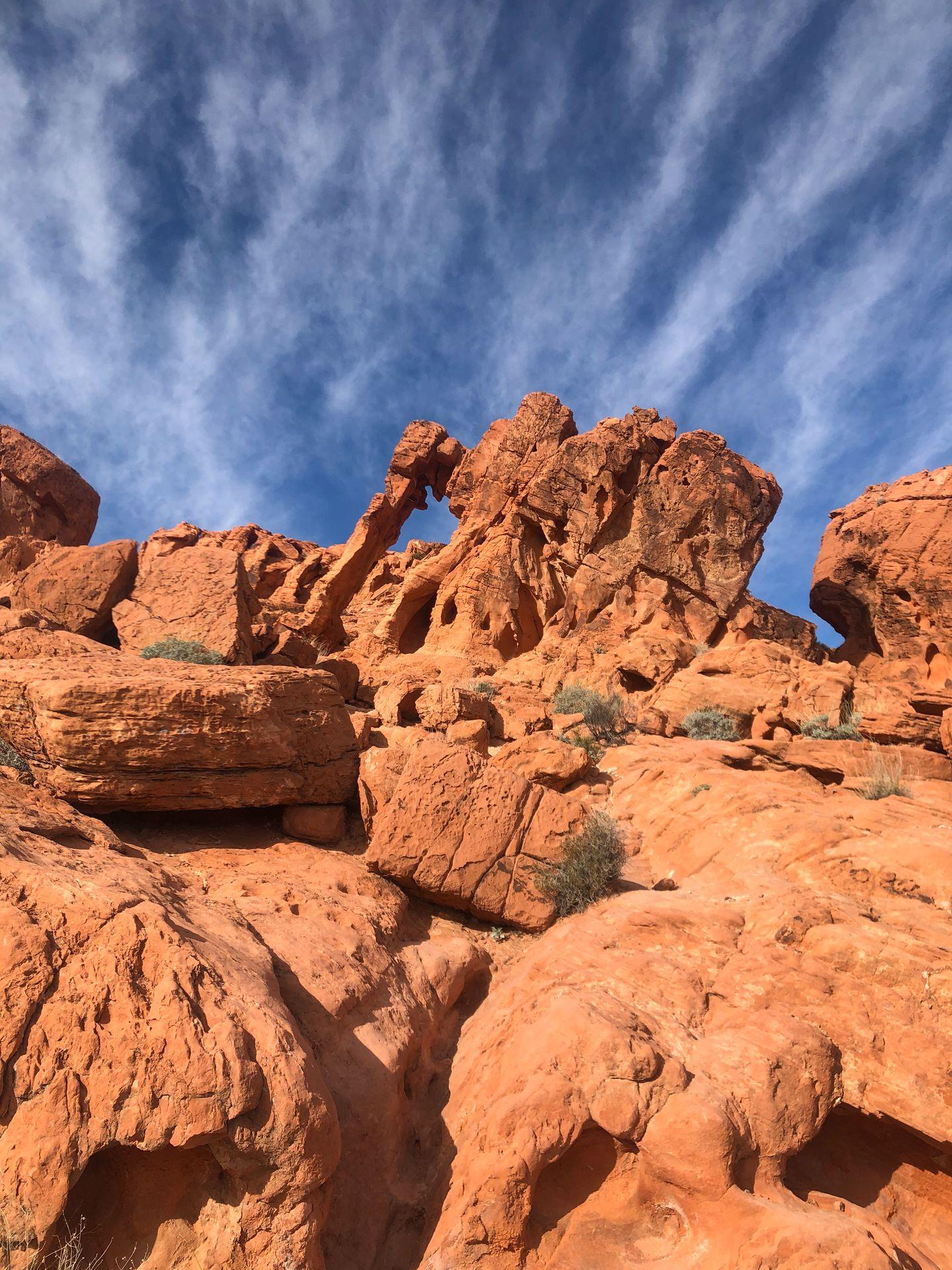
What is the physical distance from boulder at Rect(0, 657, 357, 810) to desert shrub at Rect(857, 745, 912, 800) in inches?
283

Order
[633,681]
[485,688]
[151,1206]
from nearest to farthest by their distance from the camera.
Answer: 1. [151,1206]
2. [485,688]
3. [633,681]

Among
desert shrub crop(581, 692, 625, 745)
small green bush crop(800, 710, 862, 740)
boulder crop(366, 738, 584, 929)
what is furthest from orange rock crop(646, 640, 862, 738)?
boulder crop(366, 738, 584, 929)

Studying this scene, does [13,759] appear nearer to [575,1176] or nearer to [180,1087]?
[180,1087]

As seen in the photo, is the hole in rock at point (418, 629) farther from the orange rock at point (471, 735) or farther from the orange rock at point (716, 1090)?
the orange rock at point (716, 1090)

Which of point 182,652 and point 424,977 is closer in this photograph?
point 424,977

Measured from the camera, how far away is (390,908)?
610cm

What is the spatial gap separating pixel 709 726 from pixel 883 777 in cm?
731

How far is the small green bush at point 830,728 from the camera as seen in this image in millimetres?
14656

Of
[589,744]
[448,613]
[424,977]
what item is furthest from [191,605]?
[448,613]

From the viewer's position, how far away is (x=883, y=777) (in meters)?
8.77

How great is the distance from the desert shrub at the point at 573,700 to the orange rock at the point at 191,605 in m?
8.41

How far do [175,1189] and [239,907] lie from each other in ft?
7.55

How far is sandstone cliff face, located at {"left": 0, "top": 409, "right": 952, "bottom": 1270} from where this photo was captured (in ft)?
9.32

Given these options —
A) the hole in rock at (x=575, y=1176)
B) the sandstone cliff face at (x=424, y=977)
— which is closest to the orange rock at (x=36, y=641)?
the sandstone cliff face at (x=424, y=977)
